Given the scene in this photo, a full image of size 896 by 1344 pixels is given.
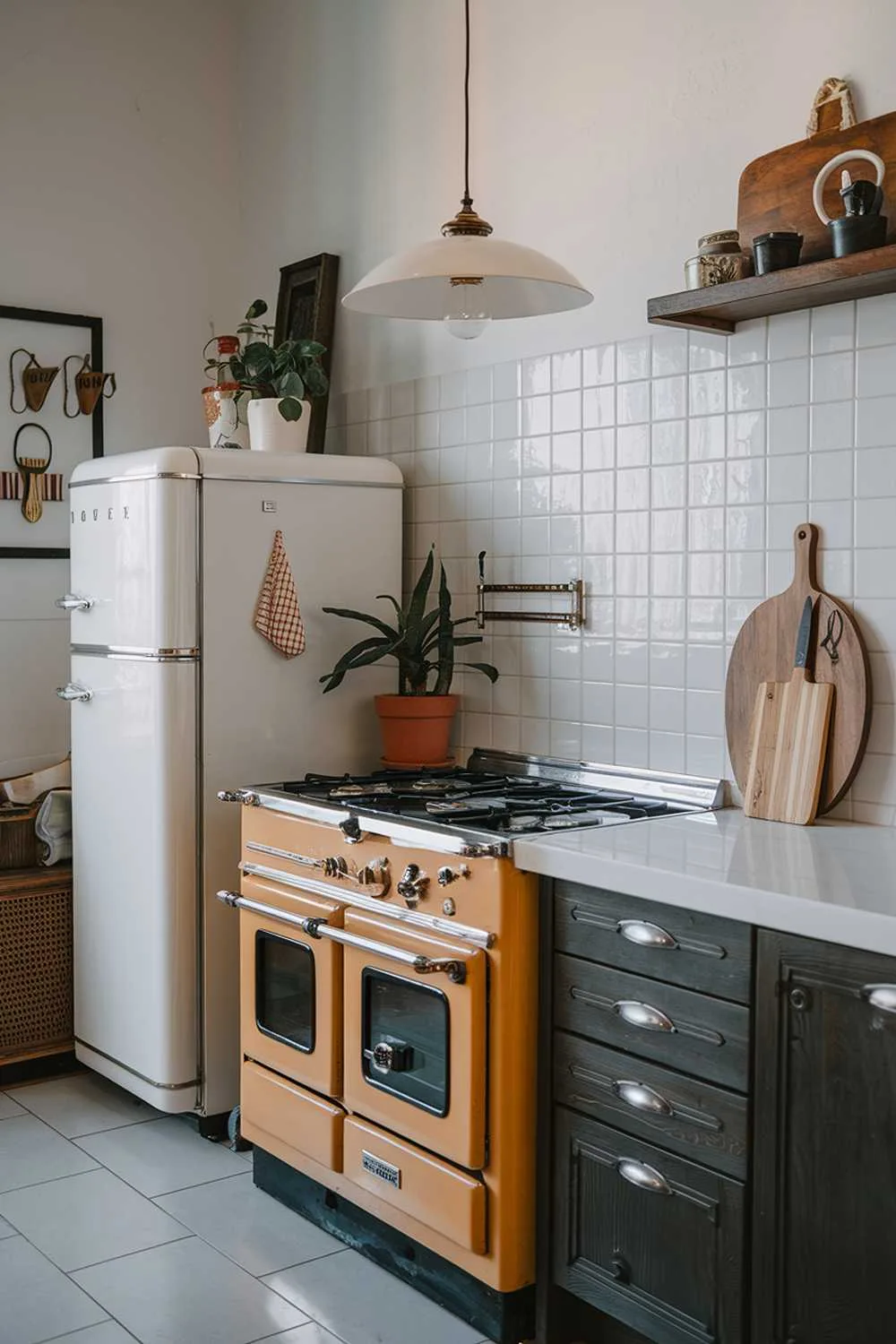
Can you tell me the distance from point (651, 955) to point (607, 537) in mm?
1133

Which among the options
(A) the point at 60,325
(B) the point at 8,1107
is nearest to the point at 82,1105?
(B) the point at 8,1107

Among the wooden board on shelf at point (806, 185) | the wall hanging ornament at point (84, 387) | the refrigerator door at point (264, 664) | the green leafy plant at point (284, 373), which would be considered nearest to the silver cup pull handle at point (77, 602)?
the refrigerator door at point (264, 664)

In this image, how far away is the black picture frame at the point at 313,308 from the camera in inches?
151

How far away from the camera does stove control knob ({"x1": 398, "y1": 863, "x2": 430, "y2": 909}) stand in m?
2.52

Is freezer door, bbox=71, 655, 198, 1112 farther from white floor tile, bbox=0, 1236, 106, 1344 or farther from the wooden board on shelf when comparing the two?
the wooden board on shelf

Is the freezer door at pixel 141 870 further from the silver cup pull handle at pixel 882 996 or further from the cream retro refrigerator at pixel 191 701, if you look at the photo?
the silver cup pull handle at pixel 882 996

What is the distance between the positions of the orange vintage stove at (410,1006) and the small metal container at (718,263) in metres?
0.97

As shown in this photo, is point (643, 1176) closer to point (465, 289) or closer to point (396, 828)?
point (396, 828)

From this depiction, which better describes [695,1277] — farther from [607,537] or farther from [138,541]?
[138,541]

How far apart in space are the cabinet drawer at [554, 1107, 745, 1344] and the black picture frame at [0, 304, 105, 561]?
236 cm

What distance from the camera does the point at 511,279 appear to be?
2.62 m

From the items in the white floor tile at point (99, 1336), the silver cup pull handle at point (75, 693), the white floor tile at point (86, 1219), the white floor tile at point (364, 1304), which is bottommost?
the white floor tile at point (364, 1304)

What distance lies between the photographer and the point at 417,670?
131 inches

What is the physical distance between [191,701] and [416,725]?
0.52 meters
